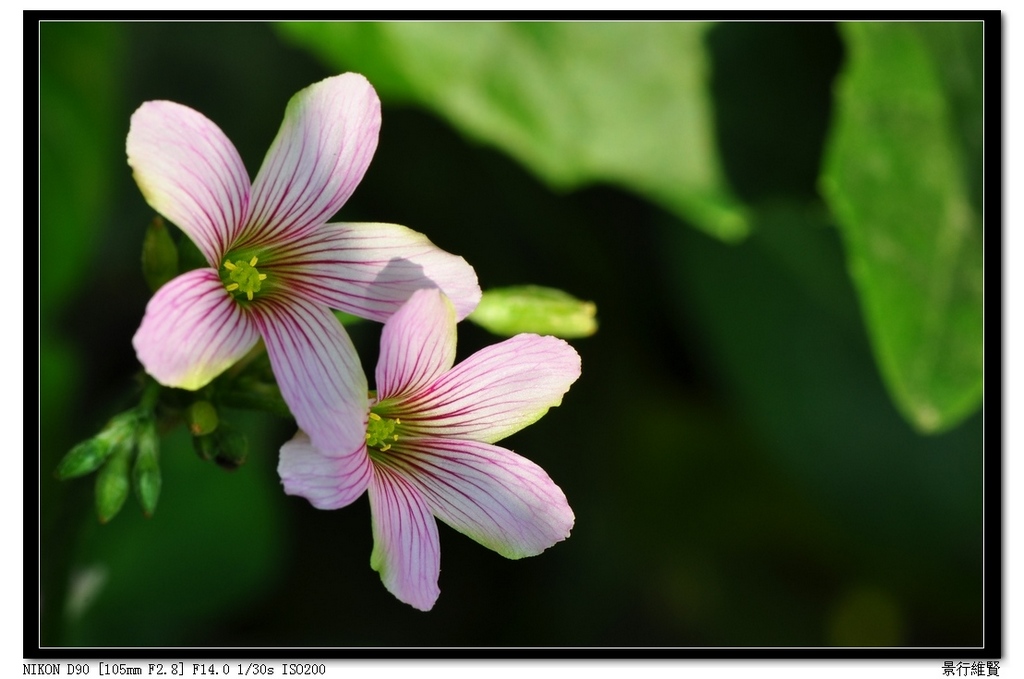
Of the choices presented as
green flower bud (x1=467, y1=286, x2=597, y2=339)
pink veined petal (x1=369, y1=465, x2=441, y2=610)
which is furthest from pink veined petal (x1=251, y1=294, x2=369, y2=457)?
green flower bud (x1=467, y1=286, x2=597, y2=339)

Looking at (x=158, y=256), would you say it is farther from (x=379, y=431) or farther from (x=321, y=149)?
(x=379, y=431)

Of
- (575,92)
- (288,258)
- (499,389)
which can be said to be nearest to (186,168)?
(288,258)

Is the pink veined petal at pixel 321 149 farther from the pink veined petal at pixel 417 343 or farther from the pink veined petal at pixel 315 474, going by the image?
the pink veined petal at pixel 315 474

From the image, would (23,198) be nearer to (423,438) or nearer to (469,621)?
(423,438)

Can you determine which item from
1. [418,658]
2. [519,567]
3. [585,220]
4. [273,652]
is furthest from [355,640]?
[585,220]

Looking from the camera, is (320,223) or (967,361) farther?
(967,361)
